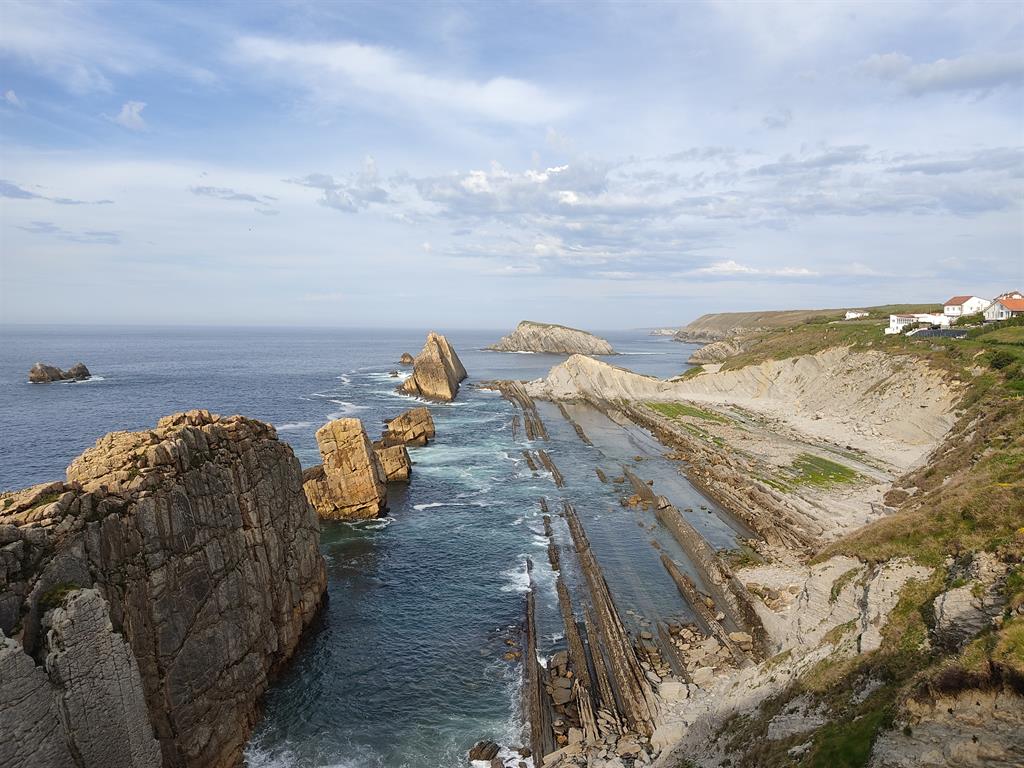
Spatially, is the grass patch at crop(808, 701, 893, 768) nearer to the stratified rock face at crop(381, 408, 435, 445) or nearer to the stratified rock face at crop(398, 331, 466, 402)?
the stratified rock face at crop(381, 408, 435, 445)

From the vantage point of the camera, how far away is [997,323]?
93250 millimetres

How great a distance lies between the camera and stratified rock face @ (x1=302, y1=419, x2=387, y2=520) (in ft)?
162

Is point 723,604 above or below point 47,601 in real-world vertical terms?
below

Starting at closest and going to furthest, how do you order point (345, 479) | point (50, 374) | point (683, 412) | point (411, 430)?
point (345, 479) < point (411, 430) < point (683, 412) < point (50, 374)

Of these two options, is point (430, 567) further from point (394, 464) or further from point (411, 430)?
point (411, 430)

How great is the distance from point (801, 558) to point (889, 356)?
6047 cm

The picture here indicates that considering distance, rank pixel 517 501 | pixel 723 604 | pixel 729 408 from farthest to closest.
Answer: pixel 729 408, pixel 517 501, pixel 723 604

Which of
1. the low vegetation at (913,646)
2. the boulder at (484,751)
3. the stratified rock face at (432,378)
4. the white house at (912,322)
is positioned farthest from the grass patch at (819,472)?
the stratified rock face at (432,378)

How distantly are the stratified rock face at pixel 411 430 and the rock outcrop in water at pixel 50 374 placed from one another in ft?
314

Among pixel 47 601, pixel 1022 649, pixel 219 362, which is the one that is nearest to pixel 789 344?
pixel 1022 649

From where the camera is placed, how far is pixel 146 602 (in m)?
19.6

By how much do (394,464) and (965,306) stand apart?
133 meters

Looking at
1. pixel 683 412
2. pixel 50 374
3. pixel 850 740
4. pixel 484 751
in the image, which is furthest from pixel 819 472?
pixel 50 374

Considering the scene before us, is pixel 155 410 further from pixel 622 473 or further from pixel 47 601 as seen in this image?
pixel 47 601
